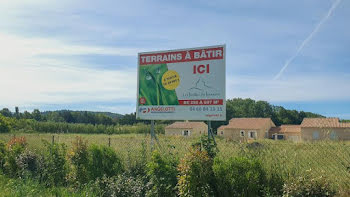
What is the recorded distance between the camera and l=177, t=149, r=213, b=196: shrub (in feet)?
20.9

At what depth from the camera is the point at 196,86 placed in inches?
378

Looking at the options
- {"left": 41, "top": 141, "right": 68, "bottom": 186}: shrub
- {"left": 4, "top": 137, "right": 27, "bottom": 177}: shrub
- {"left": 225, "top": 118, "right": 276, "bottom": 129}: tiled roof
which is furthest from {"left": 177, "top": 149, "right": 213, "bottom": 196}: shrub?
{"left": 225, "top": 118, "right": 276, "bottom": 129}: tiled roof

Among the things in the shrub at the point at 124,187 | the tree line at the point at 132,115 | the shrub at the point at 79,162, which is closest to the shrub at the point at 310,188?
the shrub at the point at 124,187

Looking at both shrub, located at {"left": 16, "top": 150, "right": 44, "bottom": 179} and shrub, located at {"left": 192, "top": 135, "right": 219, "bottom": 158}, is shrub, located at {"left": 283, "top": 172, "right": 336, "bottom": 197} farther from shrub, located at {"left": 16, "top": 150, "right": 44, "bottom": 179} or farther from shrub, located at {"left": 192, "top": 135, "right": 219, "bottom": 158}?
shrub, located at {"left": 16, "top": 150, "right": 44, "bottom": 179}

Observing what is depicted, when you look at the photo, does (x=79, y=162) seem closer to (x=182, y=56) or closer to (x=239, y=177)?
(x=182, y=56)

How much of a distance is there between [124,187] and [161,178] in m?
1.01

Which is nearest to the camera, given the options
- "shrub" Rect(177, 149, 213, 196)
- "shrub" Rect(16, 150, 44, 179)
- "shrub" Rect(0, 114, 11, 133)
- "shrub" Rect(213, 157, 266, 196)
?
"shrub" Rect(213, 157, 266, 196)

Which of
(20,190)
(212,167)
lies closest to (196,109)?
(212,167)

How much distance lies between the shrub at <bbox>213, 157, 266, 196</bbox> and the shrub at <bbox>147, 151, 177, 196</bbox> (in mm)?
1063

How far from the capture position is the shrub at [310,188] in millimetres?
5566

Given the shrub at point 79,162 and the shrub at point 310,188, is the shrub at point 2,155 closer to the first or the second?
the shrub at point 79,162

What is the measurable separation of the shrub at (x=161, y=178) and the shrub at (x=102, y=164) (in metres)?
1.71

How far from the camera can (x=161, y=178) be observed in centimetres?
684

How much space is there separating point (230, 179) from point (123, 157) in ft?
11.9
